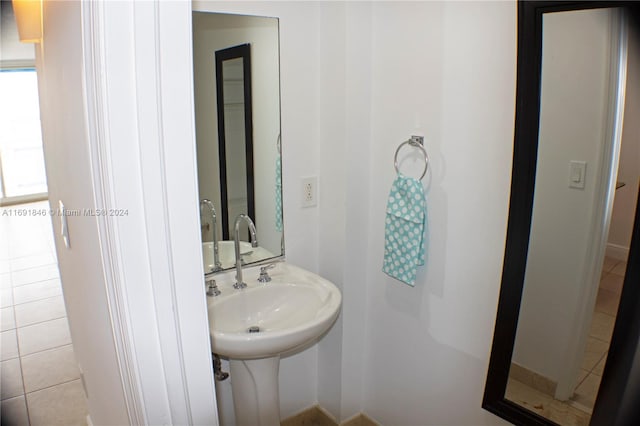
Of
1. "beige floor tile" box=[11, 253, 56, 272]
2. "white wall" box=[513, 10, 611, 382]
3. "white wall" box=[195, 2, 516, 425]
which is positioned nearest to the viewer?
"white wall" box=[513, 10, 611, 382]

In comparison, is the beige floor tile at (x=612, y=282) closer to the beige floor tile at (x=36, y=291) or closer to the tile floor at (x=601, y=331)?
the tile floor at (x=601, y=331)

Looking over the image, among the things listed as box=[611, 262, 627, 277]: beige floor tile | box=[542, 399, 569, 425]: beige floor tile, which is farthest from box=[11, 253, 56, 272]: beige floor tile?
box=[611, 262, 627, 277]: beige floor tile

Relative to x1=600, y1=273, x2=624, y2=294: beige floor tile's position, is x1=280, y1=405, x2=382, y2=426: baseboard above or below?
below

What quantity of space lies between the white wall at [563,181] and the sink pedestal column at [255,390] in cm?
91

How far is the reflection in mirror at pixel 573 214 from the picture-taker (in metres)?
1.17

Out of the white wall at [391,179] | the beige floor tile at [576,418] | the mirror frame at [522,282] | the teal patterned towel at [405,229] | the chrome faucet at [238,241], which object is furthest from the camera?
the chrome faucet at [238,241]

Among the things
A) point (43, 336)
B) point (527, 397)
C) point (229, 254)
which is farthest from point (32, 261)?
point (527, 397)

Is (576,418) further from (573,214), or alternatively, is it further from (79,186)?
(79,186)

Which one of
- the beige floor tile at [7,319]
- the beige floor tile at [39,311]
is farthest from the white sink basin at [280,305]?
the beige floor tile at [7,319]

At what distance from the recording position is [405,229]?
1730 mm

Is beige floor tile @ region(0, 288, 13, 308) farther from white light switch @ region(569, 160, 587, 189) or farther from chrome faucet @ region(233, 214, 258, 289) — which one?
white light switch @ region(569, 160, 587, 189)

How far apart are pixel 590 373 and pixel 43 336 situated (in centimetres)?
310

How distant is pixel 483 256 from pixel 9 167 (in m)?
6.38

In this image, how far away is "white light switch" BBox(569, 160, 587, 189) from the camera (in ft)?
4.08
